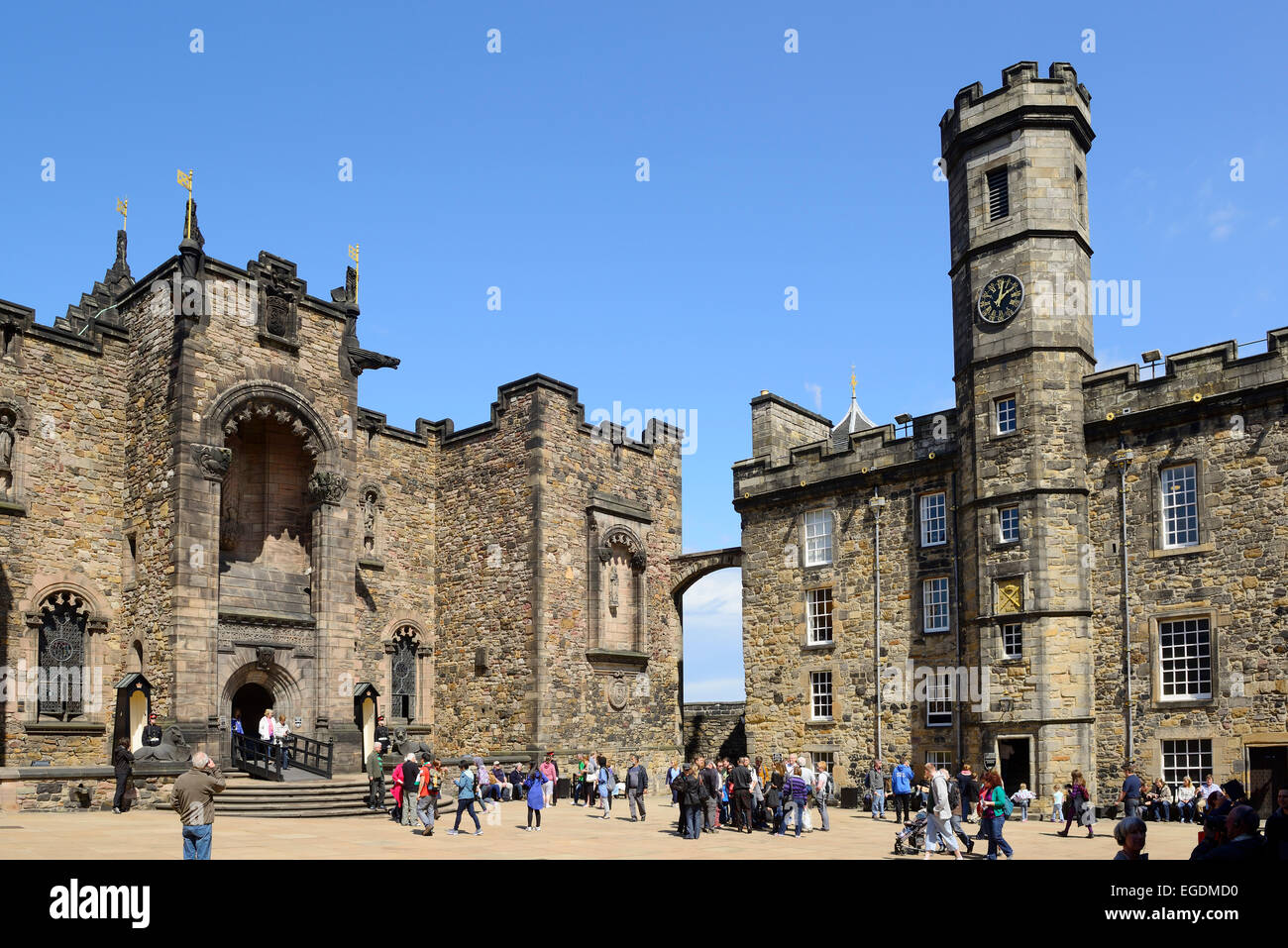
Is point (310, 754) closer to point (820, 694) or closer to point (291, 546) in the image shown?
point (291, 546)

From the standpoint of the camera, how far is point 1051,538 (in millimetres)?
24656

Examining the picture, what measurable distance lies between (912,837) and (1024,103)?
1722cm

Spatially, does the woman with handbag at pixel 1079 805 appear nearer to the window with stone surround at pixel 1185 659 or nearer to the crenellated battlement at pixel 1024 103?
the window with stone surround at pixel 1185 659

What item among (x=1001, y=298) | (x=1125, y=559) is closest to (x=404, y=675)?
(x=1001, y=298)

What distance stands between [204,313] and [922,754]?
1956cm

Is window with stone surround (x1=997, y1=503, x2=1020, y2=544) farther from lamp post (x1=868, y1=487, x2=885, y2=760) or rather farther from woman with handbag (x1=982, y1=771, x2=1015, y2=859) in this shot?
woman with handbag (x1=982, y1=771, x2=1015, y2=859)

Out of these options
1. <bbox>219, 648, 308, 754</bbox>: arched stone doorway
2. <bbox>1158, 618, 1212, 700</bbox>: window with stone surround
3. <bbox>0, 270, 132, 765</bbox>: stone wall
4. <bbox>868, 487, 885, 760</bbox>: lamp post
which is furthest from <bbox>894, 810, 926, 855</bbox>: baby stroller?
<bbox>0, 270, 132, 765</bbox>: stone wall

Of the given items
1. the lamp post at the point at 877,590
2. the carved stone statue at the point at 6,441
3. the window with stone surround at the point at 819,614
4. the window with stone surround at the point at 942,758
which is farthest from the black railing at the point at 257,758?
the window with stone surround at the point at 942,758

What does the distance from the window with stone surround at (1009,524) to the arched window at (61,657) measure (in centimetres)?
2036

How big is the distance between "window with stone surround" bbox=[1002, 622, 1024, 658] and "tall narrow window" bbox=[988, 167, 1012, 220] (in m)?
9.45

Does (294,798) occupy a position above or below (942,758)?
above

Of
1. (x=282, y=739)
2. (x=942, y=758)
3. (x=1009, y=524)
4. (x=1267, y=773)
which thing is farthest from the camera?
(x=942, y=758)

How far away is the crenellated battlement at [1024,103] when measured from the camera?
25.7 meters
